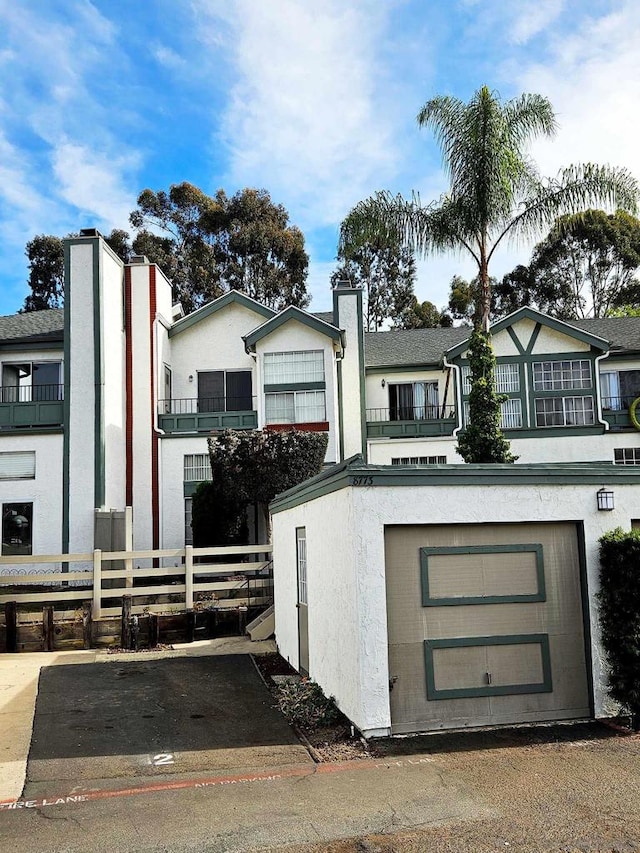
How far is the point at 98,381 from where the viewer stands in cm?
2352

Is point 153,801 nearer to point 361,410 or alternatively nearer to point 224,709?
point 224,709

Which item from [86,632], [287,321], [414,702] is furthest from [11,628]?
[287,321]

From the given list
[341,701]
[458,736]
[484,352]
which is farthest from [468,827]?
[484,352]

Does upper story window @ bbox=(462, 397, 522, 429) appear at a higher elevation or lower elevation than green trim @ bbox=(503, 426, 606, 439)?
higher

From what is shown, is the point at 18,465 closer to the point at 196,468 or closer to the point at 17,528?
the point at 17,528

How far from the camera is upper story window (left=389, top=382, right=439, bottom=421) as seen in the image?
93.9 ft

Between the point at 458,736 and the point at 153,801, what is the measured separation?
330 cm

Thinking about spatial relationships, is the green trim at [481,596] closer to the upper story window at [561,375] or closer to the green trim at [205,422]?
the green trim at [205,422]

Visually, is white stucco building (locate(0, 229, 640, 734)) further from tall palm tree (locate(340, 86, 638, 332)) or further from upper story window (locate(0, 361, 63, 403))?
tall palm tree (locate(340, 86, 638, 332))

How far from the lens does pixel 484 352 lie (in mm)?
16438

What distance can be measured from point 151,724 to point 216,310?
2028 centimetres

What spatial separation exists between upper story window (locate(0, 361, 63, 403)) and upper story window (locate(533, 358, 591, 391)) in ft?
54.0

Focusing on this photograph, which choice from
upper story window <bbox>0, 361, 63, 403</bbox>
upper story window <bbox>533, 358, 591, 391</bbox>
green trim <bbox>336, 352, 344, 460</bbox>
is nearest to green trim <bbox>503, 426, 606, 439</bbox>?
upper story window <bbox>533, 358, 591, 391</bbox>

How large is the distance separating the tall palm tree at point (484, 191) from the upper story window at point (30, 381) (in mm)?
12094
